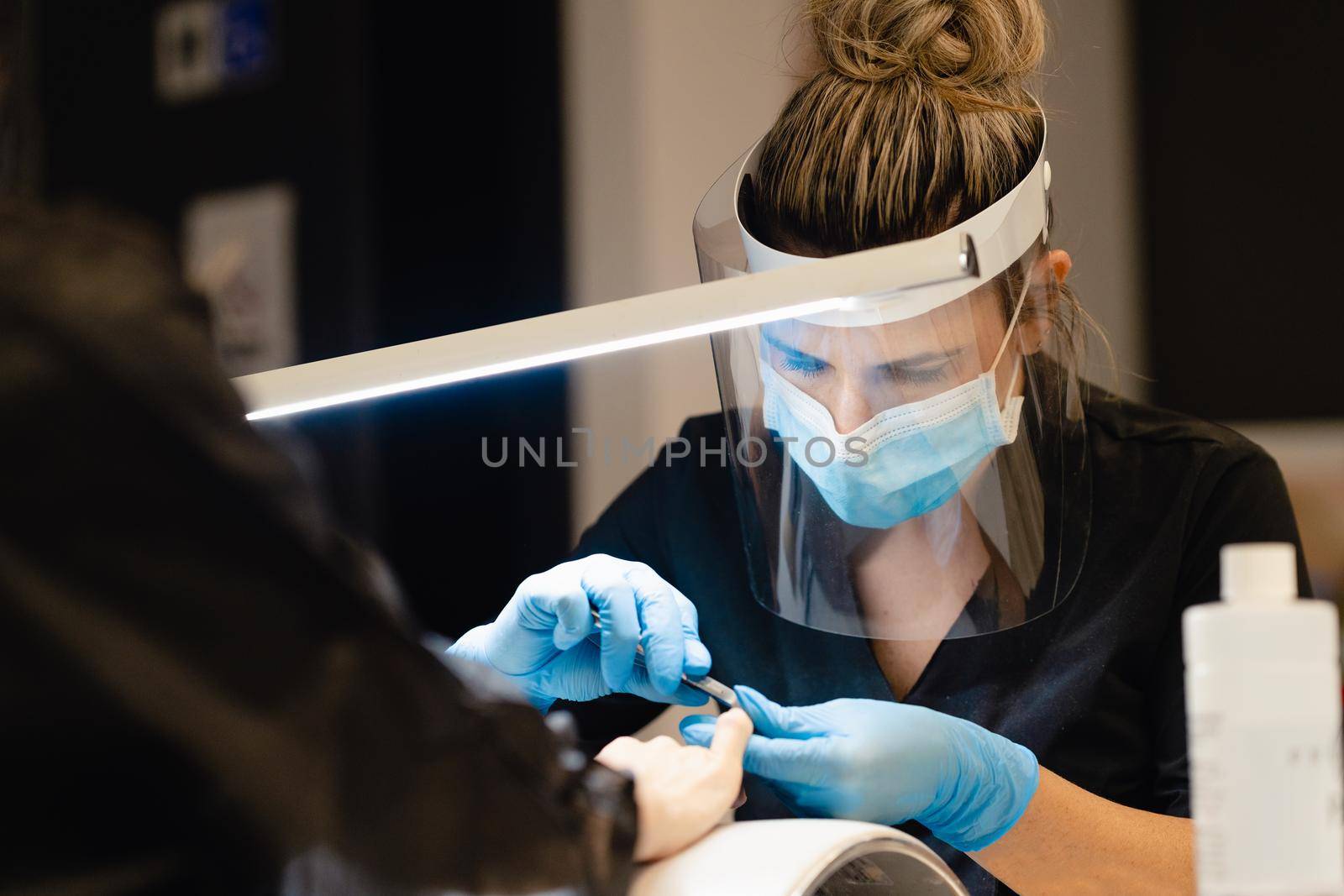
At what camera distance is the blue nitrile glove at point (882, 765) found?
0.81 m

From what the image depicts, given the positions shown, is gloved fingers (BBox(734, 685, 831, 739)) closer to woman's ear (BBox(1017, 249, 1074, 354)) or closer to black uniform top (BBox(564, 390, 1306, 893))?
black uniform top (BBox(564, 390, 1306, 893))

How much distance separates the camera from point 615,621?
91 centimetres

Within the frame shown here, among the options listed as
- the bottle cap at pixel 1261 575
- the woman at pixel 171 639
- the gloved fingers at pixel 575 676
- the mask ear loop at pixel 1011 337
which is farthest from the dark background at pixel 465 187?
the bottle cap at pixel 1261 575

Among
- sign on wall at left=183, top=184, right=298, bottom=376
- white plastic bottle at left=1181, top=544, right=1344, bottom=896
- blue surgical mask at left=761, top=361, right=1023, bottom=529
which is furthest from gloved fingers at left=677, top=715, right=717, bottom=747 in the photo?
sign on wall at left=183, top=184, right=298, bottom=376

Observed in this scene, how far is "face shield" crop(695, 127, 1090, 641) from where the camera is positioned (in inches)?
35.9

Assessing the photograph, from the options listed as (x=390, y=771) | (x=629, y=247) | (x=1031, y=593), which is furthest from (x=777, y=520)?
(x=390, y=771)

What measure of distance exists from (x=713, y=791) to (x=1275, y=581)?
1.14ft

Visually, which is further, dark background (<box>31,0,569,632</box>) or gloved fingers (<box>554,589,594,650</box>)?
dark background (<box>31,0,569,632</box>)

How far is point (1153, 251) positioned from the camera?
1.47 m

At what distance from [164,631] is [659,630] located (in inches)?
20.6

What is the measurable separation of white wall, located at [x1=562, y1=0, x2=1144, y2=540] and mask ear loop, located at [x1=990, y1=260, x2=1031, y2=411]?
0.32 ft

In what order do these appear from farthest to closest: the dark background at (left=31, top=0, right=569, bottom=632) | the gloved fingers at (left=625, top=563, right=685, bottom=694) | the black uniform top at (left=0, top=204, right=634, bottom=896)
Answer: the dark background at (left=31, top=0, right=569, bottom=632)
the gloved fingers at (left=625, top=563, right=685, bottom=694)
the black uniform top at (left=0, top=204, right=634, bottom=896)

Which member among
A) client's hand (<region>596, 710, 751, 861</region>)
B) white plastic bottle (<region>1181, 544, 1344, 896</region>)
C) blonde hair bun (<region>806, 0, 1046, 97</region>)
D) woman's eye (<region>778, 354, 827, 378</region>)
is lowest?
client's hand (<region>596, 710, 751, 861</region>)

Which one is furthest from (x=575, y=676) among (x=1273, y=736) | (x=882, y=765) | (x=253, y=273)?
(x=253, y=273)
